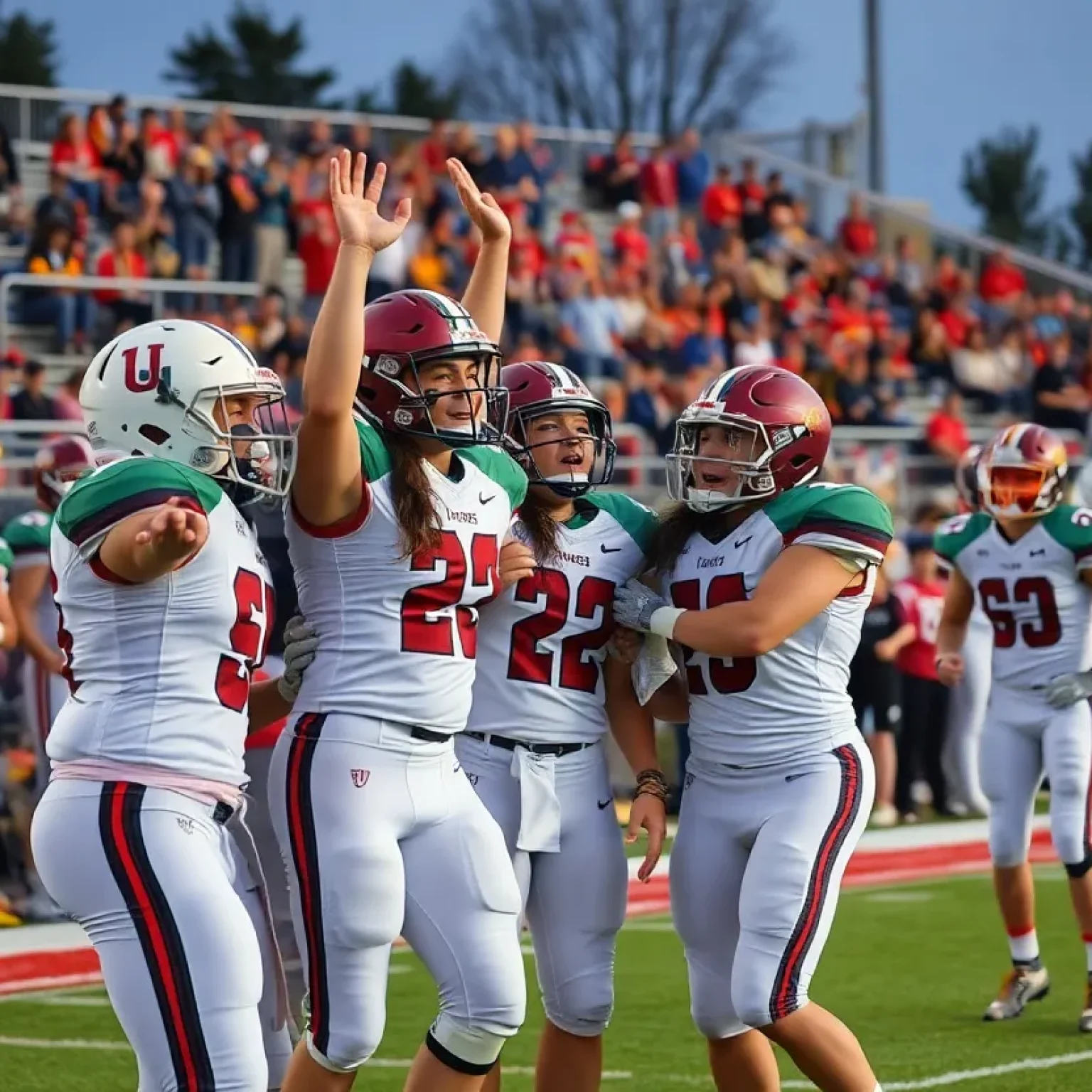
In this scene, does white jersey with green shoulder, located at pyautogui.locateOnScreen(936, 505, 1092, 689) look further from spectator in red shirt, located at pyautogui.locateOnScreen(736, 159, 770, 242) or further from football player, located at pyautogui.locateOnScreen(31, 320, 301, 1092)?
spectator in red shirt, located at pyautogui.locateOnScreen(736, 159, 770, 242)

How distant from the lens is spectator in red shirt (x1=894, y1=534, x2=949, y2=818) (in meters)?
12.7

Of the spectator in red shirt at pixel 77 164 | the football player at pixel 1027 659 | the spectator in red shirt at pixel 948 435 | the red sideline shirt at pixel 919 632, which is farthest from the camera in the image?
the spectator in red shirt at pixel 948 435

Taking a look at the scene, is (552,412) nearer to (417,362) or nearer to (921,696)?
(417,362)

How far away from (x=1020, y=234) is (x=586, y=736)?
46.4 metres

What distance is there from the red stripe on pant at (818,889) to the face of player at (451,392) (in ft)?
3.82

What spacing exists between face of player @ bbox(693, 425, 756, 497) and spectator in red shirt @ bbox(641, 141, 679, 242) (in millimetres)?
14646

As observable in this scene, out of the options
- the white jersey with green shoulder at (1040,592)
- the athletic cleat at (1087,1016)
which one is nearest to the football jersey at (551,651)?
the athletic cleat at (1087,1016)

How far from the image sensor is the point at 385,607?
14.4 ft

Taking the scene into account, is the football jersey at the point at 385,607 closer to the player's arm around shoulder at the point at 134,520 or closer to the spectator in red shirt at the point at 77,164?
the player's arm around shoulder at the point at 134,520

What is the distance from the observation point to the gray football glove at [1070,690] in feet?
23.6

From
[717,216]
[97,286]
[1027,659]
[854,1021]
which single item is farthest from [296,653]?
[717,216]

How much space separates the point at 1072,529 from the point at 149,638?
14.6ft

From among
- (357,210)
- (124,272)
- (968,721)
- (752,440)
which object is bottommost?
(968,721)

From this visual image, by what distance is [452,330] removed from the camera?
14.9 feet
